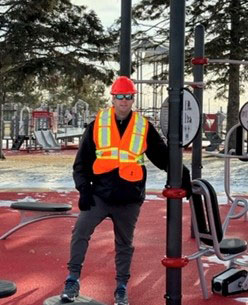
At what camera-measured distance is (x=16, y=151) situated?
2525 centimetres

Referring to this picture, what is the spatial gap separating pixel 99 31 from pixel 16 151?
7.71 metres

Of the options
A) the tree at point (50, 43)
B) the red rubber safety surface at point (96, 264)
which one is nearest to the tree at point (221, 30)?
the tree at point (50, 43)

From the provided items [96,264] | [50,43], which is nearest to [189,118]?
[96,264]

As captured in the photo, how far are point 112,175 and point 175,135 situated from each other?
3.42 feet

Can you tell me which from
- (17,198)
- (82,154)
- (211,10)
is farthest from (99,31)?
(82,154)

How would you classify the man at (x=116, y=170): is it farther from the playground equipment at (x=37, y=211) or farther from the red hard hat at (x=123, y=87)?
the playground equipment at (x=37, y=211)

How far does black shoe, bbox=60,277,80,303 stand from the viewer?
4.49 m

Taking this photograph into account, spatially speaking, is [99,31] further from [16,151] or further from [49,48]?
[16,151]

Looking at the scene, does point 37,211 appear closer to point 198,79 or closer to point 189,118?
point 198,79

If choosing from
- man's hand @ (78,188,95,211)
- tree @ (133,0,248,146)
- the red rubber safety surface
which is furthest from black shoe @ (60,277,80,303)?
tree @ (133,0,248,146)

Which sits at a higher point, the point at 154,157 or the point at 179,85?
the point at 179,85

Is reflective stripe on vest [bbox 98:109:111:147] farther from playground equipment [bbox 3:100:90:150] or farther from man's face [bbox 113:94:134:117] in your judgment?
playground equipment [bbox 3:100:90:150]

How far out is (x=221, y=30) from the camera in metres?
21.0

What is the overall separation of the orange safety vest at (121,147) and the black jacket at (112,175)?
1.6 inches
